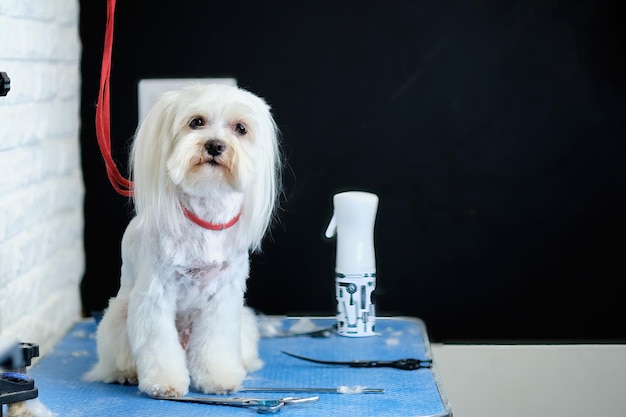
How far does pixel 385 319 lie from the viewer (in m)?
→ 2.33

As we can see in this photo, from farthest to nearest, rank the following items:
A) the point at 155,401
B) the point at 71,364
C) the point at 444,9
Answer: the point at 444,9 < the point at 71,364 < the point at 155,401

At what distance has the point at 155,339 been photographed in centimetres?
174

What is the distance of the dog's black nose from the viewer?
5.43 ft

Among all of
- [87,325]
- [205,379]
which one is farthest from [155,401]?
[87,325]

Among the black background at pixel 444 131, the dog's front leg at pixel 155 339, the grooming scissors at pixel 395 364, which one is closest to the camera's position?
the dog's front leg at pixel 155 339

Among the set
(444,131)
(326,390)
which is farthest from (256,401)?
(444,131)

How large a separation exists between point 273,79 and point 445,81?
0.39m

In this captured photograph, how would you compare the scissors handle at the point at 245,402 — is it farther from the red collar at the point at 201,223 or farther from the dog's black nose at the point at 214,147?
the dog's black nose at the point at 214,147

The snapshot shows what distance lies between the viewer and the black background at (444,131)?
227 cm

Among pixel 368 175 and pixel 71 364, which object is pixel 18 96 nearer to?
pixel 71 364

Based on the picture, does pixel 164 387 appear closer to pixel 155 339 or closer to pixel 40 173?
pixel 155 339

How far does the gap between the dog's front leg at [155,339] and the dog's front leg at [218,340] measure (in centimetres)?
4

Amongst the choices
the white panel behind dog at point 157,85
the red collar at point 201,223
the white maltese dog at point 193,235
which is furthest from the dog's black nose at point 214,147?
the white panel behind dog at point 157,85

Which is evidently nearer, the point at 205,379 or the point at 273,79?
the point at 205,379
